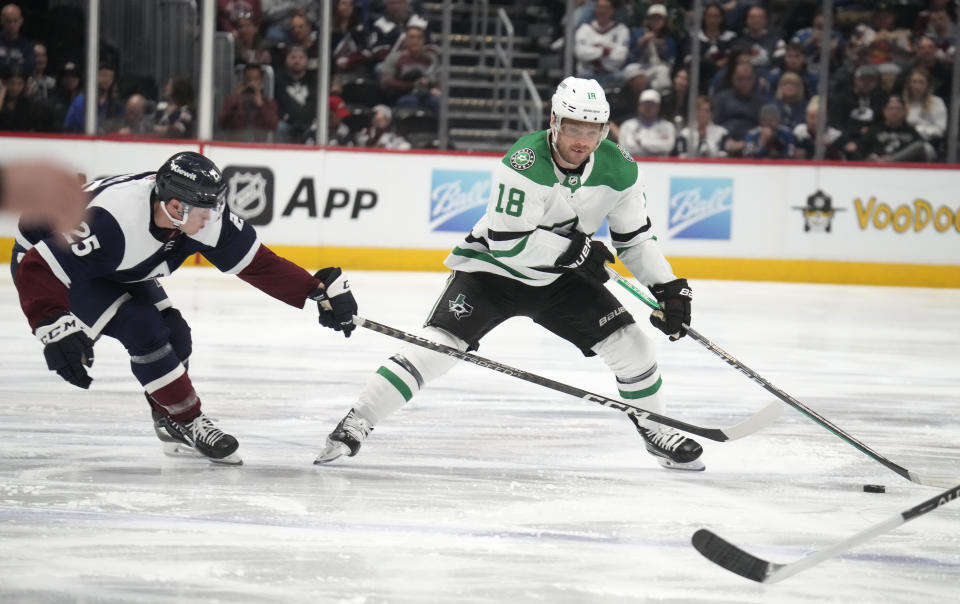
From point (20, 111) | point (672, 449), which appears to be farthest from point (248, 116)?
point (672, 449)

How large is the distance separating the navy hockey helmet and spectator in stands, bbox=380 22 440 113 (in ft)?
22.1

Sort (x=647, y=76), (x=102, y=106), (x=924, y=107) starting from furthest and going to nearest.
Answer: (x=647, y=76)
(x=924, y=107)
(x=102, y=106)

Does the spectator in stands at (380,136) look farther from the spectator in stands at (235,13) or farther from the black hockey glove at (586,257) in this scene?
the black hockey glove at (586,257)

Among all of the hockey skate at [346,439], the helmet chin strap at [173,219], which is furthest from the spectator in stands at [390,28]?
the helmet chin strap at [173,219]

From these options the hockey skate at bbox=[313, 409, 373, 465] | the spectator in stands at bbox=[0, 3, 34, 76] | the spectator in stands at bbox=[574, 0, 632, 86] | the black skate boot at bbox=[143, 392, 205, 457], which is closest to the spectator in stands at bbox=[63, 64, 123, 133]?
the spectator in stands at bbox=[0, 3, 34, 76]

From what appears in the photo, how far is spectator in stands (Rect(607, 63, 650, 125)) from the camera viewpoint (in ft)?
31.1

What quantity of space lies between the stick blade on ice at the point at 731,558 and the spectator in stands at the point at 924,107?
7.67 m

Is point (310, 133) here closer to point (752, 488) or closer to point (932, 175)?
point (932, 175)

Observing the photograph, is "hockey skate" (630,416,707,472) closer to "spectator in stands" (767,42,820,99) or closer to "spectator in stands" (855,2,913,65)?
"spectator in stands" (767,42,820,99)

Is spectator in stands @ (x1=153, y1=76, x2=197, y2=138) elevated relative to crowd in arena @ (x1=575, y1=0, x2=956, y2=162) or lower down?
lower down

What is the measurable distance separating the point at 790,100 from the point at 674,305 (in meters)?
6.70

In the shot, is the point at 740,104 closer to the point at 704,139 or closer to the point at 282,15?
the point at 704,139

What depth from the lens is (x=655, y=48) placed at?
968 cm

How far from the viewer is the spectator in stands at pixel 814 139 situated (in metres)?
9.34
